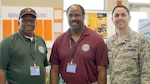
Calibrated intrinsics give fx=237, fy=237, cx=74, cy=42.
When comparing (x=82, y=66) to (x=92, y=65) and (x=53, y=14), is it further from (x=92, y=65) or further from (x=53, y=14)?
(x=53, y=14)

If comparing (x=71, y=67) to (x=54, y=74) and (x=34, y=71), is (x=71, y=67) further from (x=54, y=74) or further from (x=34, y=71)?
(x=34, y=71)

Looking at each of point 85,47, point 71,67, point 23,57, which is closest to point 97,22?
point 85,47

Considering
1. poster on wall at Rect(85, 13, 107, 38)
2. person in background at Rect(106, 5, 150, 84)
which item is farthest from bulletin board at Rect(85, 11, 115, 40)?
person in background at Rect(106, 5, 150, 84)

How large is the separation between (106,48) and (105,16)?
1.46m

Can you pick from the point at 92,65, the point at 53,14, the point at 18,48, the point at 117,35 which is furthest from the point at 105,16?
the point at 18,48

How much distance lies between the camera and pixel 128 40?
7.56 ft

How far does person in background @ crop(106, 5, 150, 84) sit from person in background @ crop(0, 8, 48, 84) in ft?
2.44

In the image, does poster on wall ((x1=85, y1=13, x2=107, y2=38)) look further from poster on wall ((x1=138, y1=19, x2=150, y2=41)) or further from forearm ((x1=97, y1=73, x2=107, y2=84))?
forearm ((x1=97, y1=73, x2=107, y2=84))

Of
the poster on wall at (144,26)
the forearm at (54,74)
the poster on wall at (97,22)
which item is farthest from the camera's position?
the poster on wall at (144,26)

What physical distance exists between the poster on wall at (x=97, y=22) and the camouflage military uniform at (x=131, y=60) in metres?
1.41

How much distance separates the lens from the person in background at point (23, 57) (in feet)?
7.33

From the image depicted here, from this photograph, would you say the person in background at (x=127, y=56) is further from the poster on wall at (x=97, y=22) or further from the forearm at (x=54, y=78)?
the poster on wall at (x=97, y=22)

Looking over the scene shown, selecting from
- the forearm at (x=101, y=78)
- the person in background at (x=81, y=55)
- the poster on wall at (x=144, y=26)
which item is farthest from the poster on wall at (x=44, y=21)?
the poster on wall at (x=144, y=26)

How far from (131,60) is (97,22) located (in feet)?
5.08
